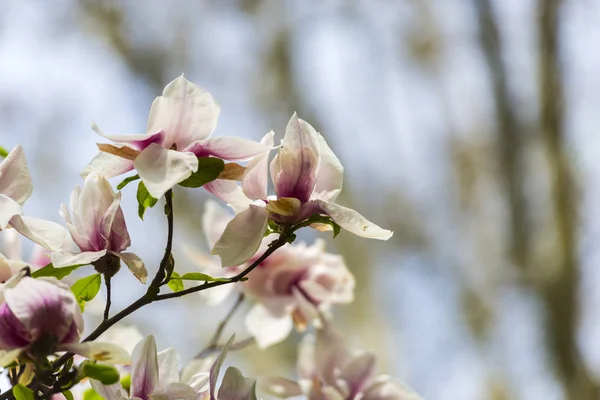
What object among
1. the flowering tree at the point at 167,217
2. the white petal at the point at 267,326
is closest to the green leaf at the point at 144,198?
the flowering tree at the point at 167,217

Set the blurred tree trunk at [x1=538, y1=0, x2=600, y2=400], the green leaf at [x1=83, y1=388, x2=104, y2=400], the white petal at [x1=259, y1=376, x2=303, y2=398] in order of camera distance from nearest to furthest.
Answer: the green leaf at [x1=83, y1=388, x2=104, y2=400], the white petal at [x1=259, y1=376, x2=303, y2=398], the blurred tree trunk at [x1=538, y1=0, x2=600, y2=400]

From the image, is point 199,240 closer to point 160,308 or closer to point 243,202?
point 160,308

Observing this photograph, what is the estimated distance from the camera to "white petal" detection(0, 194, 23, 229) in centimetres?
32

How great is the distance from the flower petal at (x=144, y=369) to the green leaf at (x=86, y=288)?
0.05 metres

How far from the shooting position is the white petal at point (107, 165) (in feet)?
1.13

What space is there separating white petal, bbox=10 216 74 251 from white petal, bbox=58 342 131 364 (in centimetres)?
7

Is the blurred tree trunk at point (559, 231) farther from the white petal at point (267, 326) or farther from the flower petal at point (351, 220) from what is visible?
the flower petal at point (351, 220)

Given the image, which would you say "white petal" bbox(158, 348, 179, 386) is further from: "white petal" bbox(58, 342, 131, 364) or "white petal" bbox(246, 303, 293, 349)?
"white petal" bbox(246, 303, 293, 349)

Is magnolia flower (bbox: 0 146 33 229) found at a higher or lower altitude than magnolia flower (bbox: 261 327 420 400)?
higher

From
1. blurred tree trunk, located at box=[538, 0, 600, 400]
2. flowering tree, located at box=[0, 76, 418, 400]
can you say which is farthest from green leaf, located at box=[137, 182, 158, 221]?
blurred tree trunk, located at box=[538, 0, 600, 400]

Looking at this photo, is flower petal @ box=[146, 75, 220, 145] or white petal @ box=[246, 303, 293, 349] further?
white petal @ box=[246, 303, 293, 349]

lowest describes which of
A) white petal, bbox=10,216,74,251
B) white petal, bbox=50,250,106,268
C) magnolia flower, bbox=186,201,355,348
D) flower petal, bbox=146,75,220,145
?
magnolia flower, bbox=186,201,355,348

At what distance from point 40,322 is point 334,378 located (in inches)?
10.7

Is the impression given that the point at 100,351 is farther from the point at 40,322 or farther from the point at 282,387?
the point at 282,387
